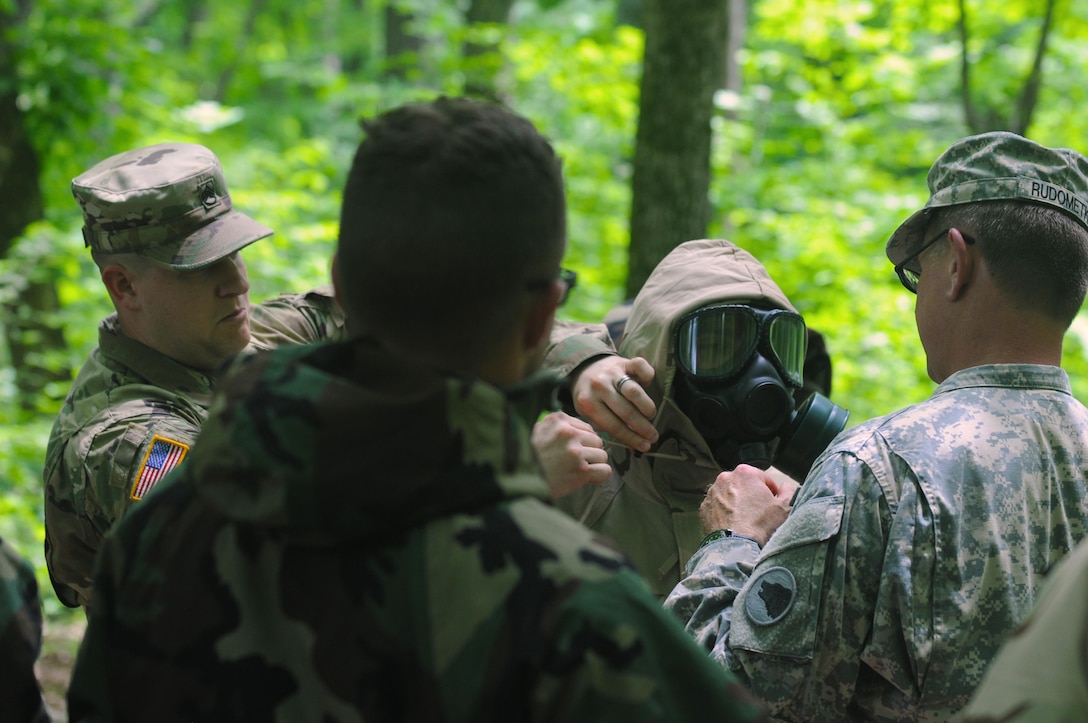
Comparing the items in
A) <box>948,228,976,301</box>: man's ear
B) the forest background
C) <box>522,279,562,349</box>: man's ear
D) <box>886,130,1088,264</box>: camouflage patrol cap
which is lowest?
the forest background

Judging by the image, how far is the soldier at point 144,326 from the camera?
2.58 meters

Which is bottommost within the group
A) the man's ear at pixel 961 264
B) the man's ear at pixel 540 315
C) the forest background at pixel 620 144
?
the forest background at pixel 620 144

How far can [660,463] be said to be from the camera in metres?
2.74

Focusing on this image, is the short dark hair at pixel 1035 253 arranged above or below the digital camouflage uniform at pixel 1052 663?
above

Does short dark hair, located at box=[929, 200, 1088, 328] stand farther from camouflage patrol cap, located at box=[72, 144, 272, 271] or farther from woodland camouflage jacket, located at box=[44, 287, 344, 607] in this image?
woodland camouflage jacket, located at box=[44, 287, 344, 607]

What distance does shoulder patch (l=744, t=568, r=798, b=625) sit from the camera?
77.2 inches

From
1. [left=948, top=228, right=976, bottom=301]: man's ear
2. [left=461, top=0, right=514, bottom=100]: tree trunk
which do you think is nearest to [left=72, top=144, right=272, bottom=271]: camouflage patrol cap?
[left=948, top=228, right=976, bottom=301]: man's ear

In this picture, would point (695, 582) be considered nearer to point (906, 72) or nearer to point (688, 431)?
point (688, 431)

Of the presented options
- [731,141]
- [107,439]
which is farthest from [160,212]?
[731,141]

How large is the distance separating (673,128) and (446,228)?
12.1 ft

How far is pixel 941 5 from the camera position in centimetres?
728

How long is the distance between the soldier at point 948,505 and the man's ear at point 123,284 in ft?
5.60

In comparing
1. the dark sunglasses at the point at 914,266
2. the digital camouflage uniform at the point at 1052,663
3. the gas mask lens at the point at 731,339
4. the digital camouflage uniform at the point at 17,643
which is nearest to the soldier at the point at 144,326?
the digital camouflage uniform at the point at 17,643

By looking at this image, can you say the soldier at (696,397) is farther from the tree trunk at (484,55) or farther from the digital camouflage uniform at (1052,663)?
the tree trunk at (484,55)
